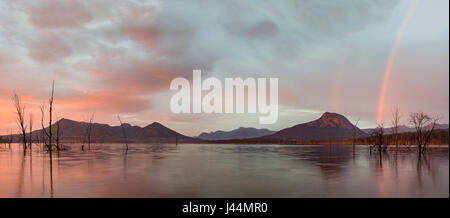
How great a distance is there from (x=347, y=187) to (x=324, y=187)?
1528 mm

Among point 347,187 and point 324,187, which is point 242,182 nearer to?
point 324,187
